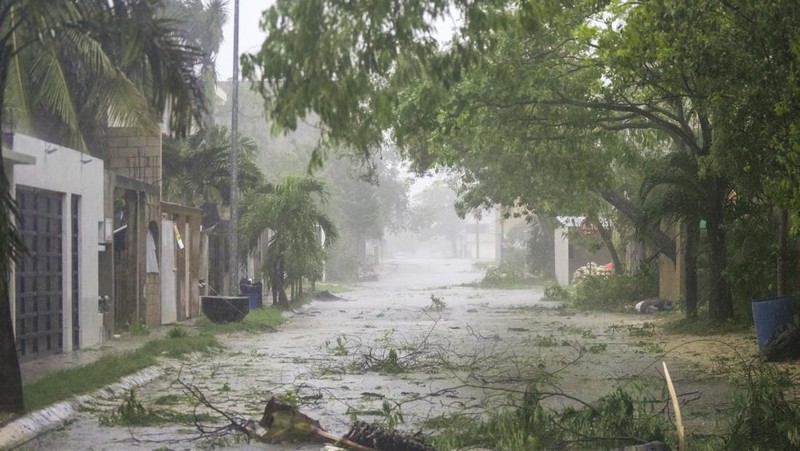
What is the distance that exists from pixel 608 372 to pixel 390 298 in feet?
104

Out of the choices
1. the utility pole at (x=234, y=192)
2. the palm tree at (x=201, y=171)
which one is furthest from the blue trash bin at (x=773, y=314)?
the palm tree at (x=201, y=171)

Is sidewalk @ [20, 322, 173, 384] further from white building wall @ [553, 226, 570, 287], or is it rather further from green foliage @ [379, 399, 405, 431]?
white building wall @ [553, 226, 570, 287]

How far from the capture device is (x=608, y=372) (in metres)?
16.4

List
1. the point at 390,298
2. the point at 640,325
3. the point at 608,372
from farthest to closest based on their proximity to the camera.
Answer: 1. the point at 390,298
2. the point at 640,325
3. the point at 608,372

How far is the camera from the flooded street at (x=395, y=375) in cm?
1142

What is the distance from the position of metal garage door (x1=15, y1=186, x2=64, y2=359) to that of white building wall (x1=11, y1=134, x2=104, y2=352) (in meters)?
0.16

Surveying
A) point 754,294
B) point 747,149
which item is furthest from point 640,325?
point 747,149

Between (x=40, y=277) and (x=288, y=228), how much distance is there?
17952mm

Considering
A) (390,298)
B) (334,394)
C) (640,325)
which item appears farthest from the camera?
(390,298)

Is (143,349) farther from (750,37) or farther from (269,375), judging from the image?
(750,37)

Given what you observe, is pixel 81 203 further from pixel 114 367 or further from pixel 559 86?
pixel 559 86

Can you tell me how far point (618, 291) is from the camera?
36531 mm

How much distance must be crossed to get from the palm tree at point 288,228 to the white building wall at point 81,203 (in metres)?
14.1

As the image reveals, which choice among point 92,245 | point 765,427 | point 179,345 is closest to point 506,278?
point 179,345
